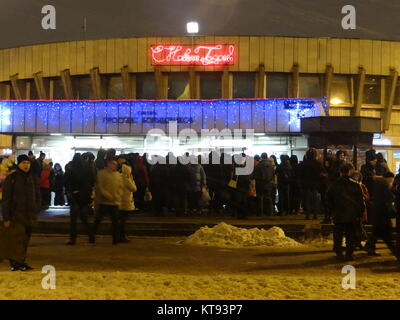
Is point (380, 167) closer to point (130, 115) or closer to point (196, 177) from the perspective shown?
point (196, 177)

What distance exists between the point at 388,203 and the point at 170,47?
1721cm

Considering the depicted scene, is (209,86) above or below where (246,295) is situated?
above

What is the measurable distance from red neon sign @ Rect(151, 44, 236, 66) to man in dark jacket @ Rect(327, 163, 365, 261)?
1604 centimetres

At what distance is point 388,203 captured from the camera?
37.1 ft

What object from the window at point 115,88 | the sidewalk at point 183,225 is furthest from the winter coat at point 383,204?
the window at point 115,88

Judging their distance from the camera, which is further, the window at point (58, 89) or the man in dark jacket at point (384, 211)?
the window at point (58, 89)

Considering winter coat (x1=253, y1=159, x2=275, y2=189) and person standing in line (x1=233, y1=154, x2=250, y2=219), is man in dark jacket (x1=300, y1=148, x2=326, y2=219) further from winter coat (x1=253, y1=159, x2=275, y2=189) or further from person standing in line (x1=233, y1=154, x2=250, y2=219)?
person standing in line (x1=233, y1=154, x2=250, y2=219)

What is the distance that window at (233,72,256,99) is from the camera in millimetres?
27641

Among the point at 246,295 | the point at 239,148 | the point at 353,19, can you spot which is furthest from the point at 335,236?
the point at 353,19

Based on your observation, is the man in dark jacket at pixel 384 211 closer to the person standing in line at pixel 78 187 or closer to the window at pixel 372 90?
the person standing in line at pixel 78 187

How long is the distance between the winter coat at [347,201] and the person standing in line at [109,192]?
4574 millimetres

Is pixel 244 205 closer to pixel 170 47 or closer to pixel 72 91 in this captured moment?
pixel 170 47

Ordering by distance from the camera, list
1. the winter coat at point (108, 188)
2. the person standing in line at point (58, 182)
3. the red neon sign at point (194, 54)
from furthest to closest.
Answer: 1. the red neon sign at point (194, 54)
2. the person standing in line at point (58, 182)
3. the winter coat at point (108, 188)

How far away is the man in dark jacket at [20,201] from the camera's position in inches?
385
